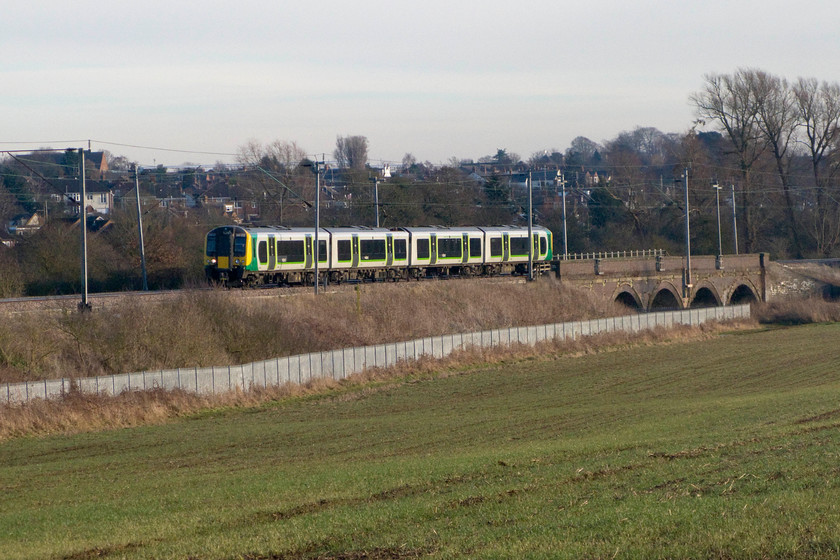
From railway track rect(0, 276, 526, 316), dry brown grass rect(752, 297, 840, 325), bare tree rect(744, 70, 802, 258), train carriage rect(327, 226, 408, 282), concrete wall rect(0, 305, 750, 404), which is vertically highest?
bare tree rect(744, 70, 802, 258)

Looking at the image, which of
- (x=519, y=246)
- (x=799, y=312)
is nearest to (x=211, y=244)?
(x=519, y=246)

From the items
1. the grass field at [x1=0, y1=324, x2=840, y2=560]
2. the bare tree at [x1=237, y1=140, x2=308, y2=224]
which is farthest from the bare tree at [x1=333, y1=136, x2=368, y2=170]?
the grass field at [x1=0, y1=324, x2=840, y2=560]

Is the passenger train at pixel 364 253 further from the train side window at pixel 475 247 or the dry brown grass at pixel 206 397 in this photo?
the dry brown grass at pixel 206 397

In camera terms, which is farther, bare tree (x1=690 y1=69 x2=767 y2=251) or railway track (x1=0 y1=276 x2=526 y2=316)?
bare tree (x1=690 y1=69 x2=767 y2=251)

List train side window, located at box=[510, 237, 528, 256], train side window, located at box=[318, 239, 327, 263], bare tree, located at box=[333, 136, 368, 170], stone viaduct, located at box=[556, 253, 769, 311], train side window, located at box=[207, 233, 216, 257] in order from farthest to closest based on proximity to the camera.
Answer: bare tree, located at box=[333, 136, 368, 170] → stone viaduct, located at box=[556, 253, 769, 311] → train side window, located at box=[510, 237, 528, 256] → train side window, located at box=[318, 239, 327, 263] → train side window, located at box=[207, 233, 216, 257]

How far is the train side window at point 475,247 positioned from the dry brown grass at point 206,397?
969cm

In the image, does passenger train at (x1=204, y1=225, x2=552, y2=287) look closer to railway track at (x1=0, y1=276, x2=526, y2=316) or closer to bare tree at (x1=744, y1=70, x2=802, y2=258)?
railway track at (x1=0, y1=276, x2=526, y2=316)

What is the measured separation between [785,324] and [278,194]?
42176mm

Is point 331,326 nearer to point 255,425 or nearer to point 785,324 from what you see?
point 255,425

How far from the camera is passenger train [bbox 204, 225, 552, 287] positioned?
4338 centimetres

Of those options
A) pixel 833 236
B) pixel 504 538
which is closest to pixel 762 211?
pixel 833 236

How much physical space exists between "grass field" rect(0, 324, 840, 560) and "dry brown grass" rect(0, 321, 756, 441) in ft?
2.91

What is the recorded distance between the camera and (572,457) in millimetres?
15688

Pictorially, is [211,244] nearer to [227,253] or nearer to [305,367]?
[227,253]
